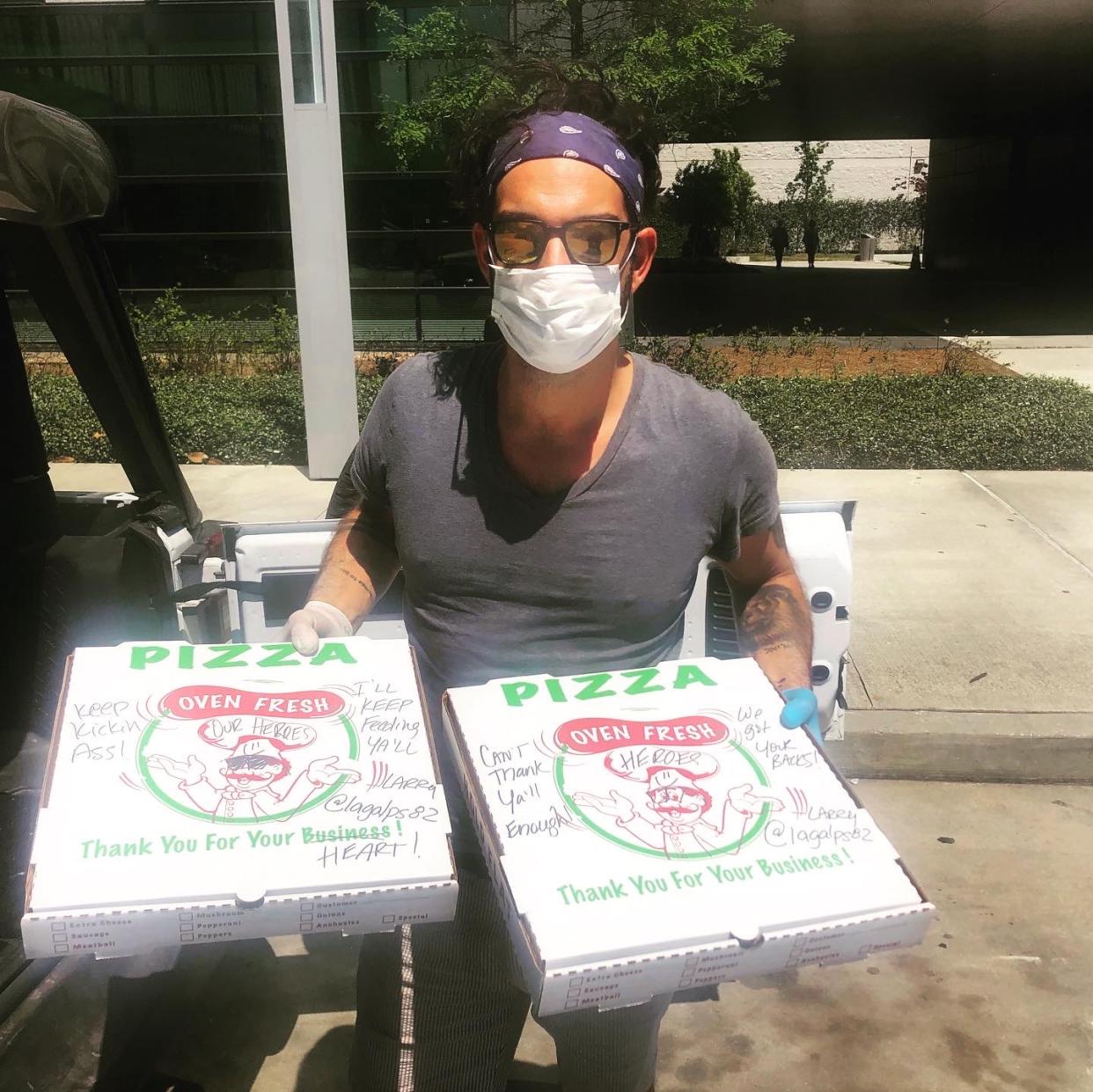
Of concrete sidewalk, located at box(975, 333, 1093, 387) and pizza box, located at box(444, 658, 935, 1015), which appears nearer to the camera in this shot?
pizza box, located at box(444, 658, 935, 1015)

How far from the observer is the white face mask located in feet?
5.60

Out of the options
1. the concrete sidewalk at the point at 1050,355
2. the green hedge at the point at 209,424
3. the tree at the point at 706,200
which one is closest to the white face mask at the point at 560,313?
the green hedge at the point at 209,424

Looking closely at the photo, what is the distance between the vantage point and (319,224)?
7703 mm

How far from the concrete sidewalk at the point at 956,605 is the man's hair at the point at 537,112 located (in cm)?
304

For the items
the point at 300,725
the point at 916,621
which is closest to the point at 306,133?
the point at 916,621

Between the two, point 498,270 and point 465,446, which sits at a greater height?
point 498,270

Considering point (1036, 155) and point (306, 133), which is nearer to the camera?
point (306, 133)

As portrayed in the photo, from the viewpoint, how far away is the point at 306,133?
24.7 feet

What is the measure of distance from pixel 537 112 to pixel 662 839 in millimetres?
1137

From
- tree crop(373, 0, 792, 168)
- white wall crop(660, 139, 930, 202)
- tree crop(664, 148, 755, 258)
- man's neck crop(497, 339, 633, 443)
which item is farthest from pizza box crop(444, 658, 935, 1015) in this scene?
white wall crop(660, 139, 930, 202)

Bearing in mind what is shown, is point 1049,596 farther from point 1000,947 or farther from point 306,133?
point 306,133

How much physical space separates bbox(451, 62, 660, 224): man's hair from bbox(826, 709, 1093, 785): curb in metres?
2.98

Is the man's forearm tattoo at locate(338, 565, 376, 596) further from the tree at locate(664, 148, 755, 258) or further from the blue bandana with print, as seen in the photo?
the tree at locate(664, 148, 755, 258)

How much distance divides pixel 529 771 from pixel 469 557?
42 centimetres
